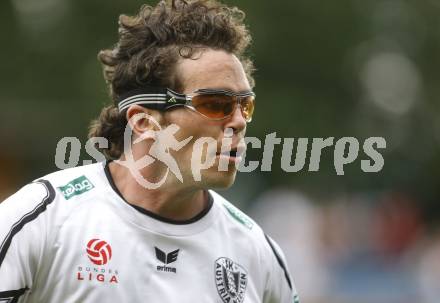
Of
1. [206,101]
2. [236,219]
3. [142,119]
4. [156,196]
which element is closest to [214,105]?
[206,101]

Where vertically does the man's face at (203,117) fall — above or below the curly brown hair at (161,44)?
below

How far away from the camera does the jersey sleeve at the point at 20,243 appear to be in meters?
5.15

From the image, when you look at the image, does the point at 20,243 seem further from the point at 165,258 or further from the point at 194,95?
the point at 194,95

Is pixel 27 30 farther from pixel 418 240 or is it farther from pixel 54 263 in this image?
pixel 54 263

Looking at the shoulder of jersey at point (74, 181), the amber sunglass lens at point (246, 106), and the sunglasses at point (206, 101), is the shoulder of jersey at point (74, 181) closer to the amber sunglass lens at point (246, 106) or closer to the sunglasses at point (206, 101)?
the sunglasses at point (206, 101)

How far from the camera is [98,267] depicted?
17.8 feet

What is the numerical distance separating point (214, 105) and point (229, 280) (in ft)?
3.15

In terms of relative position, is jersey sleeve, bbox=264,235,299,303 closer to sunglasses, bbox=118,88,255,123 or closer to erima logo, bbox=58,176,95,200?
sunglasses, bbox=118,88,255,123

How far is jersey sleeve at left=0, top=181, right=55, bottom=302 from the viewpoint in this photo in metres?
5.15

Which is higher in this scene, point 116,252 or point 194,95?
point 194,95

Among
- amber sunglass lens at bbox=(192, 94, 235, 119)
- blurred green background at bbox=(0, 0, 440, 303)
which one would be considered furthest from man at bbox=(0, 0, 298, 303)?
blurred green background at bbox=(0, 0, 440, 303)

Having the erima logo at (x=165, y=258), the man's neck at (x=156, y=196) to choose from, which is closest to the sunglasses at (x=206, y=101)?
the man's neck at (x=156, y=196)

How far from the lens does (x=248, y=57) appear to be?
6359mm

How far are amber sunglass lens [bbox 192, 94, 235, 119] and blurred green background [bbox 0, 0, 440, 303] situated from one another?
496 inches
